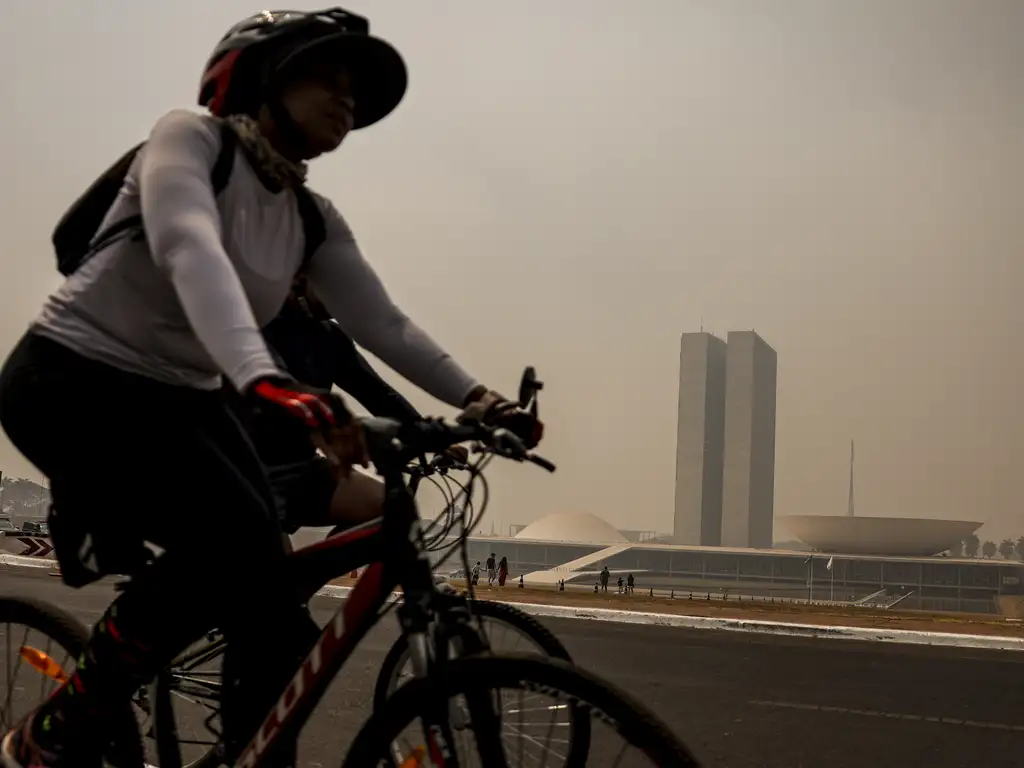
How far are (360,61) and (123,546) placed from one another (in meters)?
1.06

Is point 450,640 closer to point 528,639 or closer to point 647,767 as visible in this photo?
point 647,767

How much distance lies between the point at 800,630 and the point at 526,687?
11.2 m

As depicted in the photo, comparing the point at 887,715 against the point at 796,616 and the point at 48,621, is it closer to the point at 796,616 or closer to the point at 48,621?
the point at 48,621

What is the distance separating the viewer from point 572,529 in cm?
16438

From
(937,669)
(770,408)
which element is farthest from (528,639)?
(770,408)

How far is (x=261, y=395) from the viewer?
1.70m

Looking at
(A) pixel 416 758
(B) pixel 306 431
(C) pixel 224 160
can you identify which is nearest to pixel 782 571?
(A) pixel 416 758

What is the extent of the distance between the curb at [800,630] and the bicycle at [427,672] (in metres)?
10.5

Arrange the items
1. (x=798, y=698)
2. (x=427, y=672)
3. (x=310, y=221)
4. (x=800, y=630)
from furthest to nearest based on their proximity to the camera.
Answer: (x=800, y=630) → (x=798, y=698) → (x=310, y=221) → (x=427, y=672)

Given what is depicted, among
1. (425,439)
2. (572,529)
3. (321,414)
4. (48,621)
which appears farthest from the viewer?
(572,529)

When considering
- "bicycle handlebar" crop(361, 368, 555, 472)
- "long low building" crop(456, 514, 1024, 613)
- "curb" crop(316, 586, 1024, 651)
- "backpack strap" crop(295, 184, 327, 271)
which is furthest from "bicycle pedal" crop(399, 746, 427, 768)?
"long low building" crop(456, 514, 1024, 613)

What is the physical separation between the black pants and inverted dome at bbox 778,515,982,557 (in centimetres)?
13701

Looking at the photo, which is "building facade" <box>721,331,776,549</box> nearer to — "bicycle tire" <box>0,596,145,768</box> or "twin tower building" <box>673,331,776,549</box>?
"twin tower building" <box>673,331,776,549</box>

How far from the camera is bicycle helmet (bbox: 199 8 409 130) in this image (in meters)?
2.16
